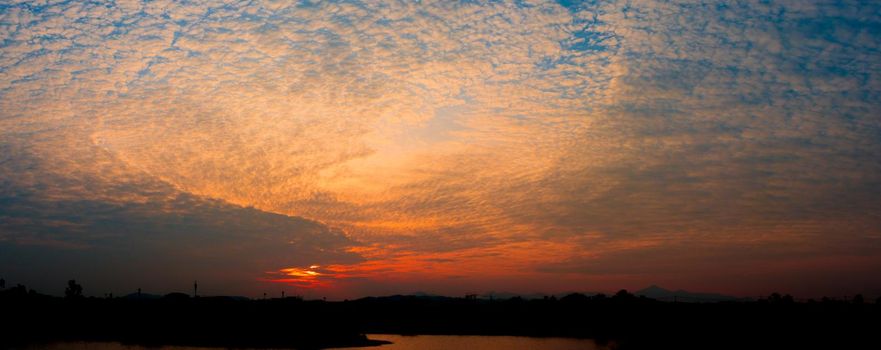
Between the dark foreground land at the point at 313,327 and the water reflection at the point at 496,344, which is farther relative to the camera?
the water reflection at the point at 496,344

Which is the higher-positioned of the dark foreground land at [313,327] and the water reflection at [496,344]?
the dark foreground land at [313,327]

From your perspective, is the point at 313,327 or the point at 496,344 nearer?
the point at 313,327

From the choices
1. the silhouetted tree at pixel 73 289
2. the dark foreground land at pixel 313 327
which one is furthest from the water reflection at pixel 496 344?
the silhouetted tree at pixel 73 289

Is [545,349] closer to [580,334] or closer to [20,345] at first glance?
[580,334]

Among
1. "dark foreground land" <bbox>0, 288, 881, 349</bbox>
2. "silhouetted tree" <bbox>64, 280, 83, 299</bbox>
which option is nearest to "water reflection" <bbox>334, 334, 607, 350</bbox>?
"dark foreground land" <bbox>0, 288, 881, 349</bbox>

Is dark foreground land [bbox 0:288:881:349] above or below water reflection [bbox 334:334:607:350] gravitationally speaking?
above

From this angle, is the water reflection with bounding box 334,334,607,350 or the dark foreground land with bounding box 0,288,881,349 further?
the water reflection with bounding box 334,334,607,350

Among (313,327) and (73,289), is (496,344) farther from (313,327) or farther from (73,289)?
(73,289)

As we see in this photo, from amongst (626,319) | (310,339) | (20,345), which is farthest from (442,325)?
(20,345)

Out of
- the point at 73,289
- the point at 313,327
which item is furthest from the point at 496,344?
the point at 73,289

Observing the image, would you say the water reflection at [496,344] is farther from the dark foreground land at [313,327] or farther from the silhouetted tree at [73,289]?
the silhouetted tree at [73,289]

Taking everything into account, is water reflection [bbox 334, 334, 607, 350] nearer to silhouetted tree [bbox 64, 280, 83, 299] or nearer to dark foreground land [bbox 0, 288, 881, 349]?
dark foreground land [bbox 0, 288, 881, 349]

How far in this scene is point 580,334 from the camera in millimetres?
163875

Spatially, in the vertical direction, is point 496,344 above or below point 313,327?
below
